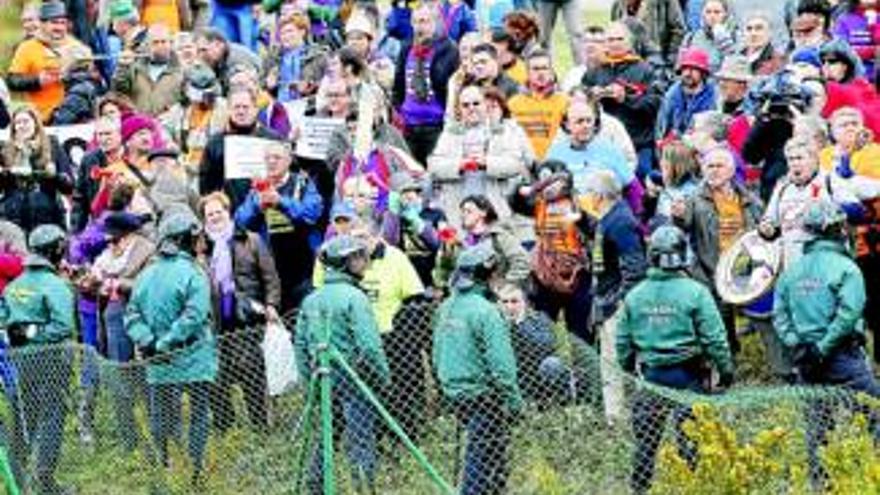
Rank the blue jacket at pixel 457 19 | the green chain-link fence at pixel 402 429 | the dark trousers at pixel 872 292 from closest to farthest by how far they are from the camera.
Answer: the green chain-link fence at pixel 402 429, the dark trousers at pixel 872 292, the blue jacket at pixel 457 19

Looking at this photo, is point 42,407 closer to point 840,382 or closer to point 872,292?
point 840,382

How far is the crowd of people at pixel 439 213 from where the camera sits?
16.1 meters

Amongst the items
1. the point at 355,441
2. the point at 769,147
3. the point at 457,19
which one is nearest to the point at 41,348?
the point at 355,441

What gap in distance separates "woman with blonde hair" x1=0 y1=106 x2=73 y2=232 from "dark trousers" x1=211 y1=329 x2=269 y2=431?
368 cm

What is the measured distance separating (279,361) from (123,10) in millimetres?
8005

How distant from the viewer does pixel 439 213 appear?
19.1 metres

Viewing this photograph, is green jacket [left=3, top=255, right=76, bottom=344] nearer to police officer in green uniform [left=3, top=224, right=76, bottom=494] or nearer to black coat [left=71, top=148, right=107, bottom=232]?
police officer in green uniform [left=3, top=224, right=76, bottom=494]

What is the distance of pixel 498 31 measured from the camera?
22.2 meters

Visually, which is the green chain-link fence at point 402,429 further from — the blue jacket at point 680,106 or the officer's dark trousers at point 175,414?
the blue jacket at point 680,106

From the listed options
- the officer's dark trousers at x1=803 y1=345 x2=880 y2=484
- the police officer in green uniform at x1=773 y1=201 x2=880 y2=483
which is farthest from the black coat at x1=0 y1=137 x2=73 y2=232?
the officer's dark trousers at x1=803 y1=345 x2=880 y2=484

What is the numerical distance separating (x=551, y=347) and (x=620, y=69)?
206 inches

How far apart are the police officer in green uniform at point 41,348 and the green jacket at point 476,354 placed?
2835mm

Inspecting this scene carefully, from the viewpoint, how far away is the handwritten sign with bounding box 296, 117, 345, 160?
19.8 meters

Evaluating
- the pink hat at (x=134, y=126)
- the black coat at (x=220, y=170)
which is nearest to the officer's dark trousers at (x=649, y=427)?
the black coat at (x=220, y=170)
